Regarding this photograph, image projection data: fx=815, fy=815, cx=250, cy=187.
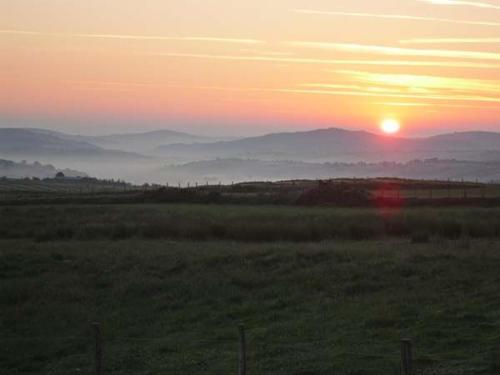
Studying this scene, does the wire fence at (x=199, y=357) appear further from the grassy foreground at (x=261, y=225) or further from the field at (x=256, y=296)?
the grassy foreground at (x=261, y=225)

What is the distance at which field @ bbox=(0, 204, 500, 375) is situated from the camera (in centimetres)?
1786

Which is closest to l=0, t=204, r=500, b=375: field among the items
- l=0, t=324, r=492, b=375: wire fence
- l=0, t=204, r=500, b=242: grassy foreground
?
l=0, t=324, r=492, b=375: wire fence

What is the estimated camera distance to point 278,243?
42.2 metres

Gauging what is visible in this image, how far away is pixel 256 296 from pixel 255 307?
1.96 meters

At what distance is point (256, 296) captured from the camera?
2683 centimetres

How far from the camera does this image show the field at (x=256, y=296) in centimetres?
1786

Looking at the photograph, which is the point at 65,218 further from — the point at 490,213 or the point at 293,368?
the point at 293,368

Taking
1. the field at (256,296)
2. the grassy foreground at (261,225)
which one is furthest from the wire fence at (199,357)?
the grassy foreground at (261,225)

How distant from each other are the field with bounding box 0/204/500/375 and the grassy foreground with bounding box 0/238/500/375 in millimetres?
57

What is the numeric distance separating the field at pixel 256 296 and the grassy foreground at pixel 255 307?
6 cm

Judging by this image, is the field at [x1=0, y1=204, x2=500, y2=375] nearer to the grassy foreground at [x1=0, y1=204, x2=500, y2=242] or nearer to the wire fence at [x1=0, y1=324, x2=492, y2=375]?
the wire fence at [x1=0, y1=324, x2=492, y2=375]

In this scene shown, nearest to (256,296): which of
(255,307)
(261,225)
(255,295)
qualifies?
(255,295)

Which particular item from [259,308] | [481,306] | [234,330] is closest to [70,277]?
[259,308]

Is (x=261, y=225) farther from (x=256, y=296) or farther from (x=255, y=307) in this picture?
(x=255, y=307)
